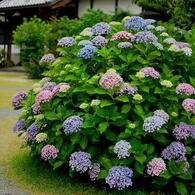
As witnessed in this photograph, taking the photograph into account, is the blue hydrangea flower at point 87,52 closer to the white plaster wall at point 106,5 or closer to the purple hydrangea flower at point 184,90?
the purple hydrangea flower at point 184,90

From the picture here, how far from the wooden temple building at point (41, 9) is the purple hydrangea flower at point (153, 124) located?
1521 centimetres

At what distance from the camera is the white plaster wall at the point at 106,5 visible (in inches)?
728

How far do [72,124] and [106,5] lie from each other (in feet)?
53.4

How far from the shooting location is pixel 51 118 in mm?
3422

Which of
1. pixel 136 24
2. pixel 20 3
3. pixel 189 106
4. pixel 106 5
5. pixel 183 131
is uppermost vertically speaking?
pixel 136 24

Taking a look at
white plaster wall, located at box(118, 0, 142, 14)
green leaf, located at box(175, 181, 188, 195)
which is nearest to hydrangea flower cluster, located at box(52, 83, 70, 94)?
green leaf, located at box(175, 181, 188, 195)

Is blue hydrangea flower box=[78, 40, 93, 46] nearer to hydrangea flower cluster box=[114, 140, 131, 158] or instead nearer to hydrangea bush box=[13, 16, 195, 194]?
hydrangea bush box=[13, 16, 195, 194]

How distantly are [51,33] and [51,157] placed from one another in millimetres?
13956

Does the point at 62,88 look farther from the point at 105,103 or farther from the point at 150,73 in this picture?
the point at 150,73

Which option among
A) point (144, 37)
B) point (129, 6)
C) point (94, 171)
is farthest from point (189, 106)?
point (129, 6)

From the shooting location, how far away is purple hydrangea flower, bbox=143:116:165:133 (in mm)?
3062

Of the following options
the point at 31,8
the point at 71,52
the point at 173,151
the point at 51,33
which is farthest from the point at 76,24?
the point at 173,151

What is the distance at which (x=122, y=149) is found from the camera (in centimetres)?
308

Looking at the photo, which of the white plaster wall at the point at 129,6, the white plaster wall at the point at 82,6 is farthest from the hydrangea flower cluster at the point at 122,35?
the white plaster wall at the point at 82,6
